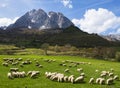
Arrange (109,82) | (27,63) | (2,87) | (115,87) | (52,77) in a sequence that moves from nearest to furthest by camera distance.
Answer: (2,87), (115,87), (109,82), (52,77), (27,63)

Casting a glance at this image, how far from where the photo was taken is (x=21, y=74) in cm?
3603

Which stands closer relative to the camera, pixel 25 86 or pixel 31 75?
pixel 25 86

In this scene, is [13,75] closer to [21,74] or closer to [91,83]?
Answer: [21,74]

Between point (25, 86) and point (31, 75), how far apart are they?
27.3ft

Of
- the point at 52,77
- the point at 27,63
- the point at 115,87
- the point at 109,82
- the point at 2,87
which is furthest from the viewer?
the point at 27,63

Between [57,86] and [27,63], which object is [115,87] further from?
[27,63]

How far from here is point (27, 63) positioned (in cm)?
5931

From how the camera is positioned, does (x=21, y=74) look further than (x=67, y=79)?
Yes

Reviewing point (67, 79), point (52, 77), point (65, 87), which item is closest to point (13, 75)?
point (52, 77)

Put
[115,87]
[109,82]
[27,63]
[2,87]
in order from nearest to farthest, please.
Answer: [2,87], [115,87], [109,82], [27,63]

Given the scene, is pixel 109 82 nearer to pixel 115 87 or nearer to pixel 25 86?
pixel 115 87

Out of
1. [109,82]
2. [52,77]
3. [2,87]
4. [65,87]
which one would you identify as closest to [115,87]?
[109,82]

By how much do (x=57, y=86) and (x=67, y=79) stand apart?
415cm

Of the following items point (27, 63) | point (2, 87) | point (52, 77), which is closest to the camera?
point (2, 87)
